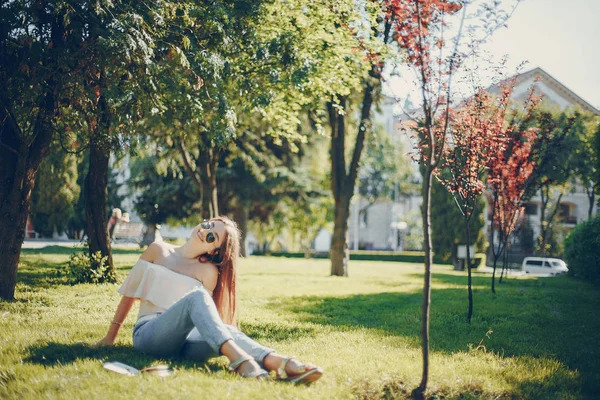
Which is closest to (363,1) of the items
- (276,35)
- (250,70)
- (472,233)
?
(276,35)

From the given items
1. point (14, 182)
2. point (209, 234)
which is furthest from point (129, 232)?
point (209, 234)

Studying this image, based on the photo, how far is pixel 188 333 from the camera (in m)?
4.79

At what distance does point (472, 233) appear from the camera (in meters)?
33.6

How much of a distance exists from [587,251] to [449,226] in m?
18.3

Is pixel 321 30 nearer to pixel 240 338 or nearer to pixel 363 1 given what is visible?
pixel 363 1

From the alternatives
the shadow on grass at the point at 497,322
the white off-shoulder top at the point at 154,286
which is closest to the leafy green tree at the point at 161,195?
the shadow on grass at the point at 497,322

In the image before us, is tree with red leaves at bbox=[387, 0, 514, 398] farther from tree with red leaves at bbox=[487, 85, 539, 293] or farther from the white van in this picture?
the white van

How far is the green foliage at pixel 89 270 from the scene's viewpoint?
36.6 ft

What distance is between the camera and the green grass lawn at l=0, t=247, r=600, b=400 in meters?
4.23

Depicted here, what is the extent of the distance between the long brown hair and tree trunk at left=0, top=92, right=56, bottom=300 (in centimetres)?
462

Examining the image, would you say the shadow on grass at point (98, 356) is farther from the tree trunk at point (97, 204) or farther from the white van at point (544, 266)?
the white van at point (544, 266)

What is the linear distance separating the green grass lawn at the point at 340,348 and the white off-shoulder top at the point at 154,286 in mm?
485

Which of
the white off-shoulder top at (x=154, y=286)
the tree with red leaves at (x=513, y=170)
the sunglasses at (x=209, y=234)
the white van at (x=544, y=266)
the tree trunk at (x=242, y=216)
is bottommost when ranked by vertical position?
the white van at (x=544, y=266)

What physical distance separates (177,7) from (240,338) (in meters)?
6.35
